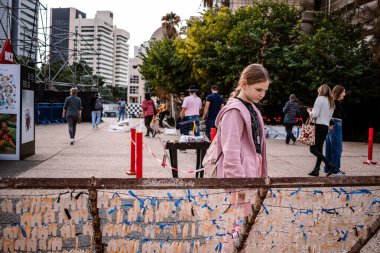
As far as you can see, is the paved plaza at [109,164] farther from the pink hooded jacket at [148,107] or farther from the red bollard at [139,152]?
the pink hooded jacket at [148,107]

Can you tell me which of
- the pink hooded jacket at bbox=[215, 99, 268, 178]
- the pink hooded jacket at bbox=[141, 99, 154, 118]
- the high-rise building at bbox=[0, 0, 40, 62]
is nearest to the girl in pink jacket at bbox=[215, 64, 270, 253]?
the pink hooded jacket at bbox=[215, 99, 268, 178]

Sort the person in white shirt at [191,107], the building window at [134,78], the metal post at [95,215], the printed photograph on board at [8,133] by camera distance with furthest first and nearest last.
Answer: the building window at [134,78]
the person in white shirt at [191,107]
the printed photograph on board at [8,133]
the metal post at [95,215]

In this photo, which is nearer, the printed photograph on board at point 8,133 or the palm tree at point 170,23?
the printed photograph on board at point 8,133

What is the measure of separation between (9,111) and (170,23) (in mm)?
34987

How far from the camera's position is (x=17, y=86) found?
941 cm

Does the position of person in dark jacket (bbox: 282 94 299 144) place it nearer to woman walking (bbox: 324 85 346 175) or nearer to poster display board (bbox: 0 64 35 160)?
woman walking (bbox: 324 85 346 175)

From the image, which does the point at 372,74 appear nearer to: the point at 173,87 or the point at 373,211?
the point at 173,87

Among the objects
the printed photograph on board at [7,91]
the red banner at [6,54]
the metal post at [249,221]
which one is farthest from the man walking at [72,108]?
the metal post at [249,221]

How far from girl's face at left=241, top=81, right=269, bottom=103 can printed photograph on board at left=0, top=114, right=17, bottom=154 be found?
8.03 m

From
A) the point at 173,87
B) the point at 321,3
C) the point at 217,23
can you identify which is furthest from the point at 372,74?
the point at 173,87

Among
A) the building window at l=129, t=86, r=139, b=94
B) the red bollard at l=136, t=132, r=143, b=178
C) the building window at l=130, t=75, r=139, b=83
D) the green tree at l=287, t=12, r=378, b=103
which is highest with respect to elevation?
the building window at l=130, t=75, r=139, b=83

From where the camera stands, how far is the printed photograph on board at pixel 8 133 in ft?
30.6

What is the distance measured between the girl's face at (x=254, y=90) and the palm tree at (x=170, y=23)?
40715 mm

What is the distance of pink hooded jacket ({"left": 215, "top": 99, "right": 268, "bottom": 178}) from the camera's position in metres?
2.50
